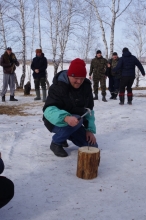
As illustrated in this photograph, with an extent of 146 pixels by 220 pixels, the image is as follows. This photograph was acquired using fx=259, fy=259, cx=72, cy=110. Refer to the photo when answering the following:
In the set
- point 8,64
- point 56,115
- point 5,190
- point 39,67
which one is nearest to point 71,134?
point 56,115

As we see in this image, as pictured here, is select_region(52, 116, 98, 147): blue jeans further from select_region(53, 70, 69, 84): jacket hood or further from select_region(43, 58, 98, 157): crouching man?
select_region(53, 70, 69, 84): jacket hood

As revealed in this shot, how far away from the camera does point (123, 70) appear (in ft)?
25.6

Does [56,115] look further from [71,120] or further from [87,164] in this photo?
[87,164]

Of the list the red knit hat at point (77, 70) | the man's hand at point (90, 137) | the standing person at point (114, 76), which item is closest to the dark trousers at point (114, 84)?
the standing person at point (114, 76)

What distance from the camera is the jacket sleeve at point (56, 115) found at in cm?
299

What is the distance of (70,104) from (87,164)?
2.61 feet

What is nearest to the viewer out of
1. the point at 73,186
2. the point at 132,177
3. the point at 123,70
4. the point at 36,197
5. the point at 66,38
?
the point at 36,197

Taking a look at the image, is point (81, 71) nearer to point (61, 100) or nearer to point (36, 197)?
point (61, 100)

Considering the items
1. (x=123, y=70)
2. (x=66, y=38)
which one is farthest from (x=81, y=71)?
(x=66, y=38)

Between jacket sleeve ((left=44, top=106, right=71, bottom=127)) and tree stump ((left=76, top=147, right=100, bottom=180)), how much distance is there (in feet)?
1.41

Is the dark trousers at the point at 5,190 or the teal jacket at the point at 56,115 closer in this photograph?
the dark trousers at the point at 5,190

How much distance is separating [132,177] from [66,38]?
19221 mm

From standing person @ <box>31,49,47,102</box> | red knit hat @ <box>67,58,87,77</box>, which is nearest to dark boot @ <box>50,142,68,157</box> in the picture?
red knit hat @ <box>67,58,87,77</box>

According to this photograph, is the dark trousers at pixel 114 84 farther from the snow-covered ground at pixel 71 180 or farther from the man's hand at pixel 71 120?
the man's hand at pixel 71 120
